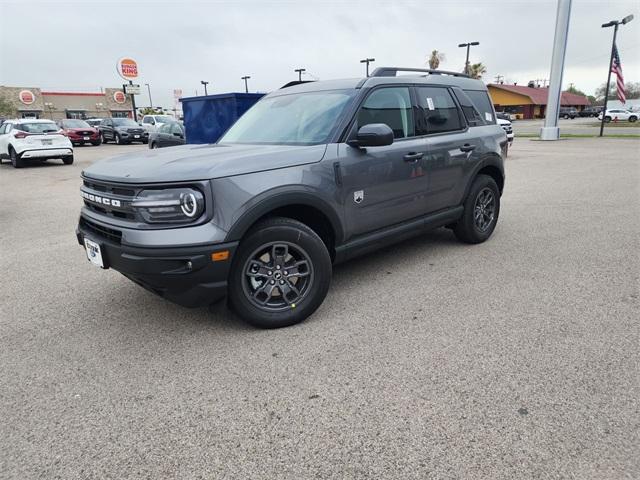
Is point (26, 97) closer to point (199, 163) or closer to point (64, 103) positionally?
point (64, 103)

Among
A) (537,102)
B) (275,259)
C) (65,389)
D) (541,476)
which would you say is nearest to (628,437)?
(541,476)

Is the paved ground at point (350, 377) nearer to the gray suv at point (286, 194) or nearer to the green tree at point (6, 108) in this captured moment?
the gray suv at point (286, 194)

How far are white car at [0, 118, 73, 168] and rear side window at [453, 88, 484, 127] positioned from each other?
14.6 meters

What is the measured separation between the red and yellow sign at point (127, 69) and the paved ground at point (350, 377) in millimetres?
42567

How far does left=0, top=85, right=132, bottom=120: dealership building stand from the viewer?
181ft

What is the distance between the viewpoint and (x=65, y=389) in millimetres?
2656

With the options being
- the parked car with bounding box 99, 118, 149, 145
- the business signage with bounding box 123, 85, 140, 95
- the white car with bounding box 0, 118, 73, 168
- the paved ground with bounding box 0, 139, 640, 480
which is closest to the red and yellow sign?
the business signage with bounding box 123, 85, 140, 95

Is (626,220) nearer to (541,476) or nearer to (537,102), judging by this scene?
(541,476)

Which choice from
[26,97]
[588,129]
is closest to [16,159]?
[588,129]

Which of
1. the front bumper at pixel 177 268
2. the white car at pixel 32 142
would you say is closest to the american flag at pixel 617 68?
A: the white car at pixel 32 142

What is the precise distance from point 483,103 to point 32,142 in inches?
582

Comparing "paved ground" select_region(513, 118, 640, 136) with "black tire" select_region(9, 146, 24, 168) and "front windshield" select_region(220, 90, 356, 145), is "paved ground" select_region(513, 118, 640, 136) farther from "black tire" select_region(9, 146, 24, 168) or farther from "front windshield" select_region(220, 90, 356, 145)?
"front windshield" select_region(220, 90, 356, 145)

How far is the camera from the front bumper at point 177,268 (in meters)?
2.79

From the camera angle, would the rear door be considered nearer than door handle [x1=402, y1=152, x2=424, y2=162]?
No
